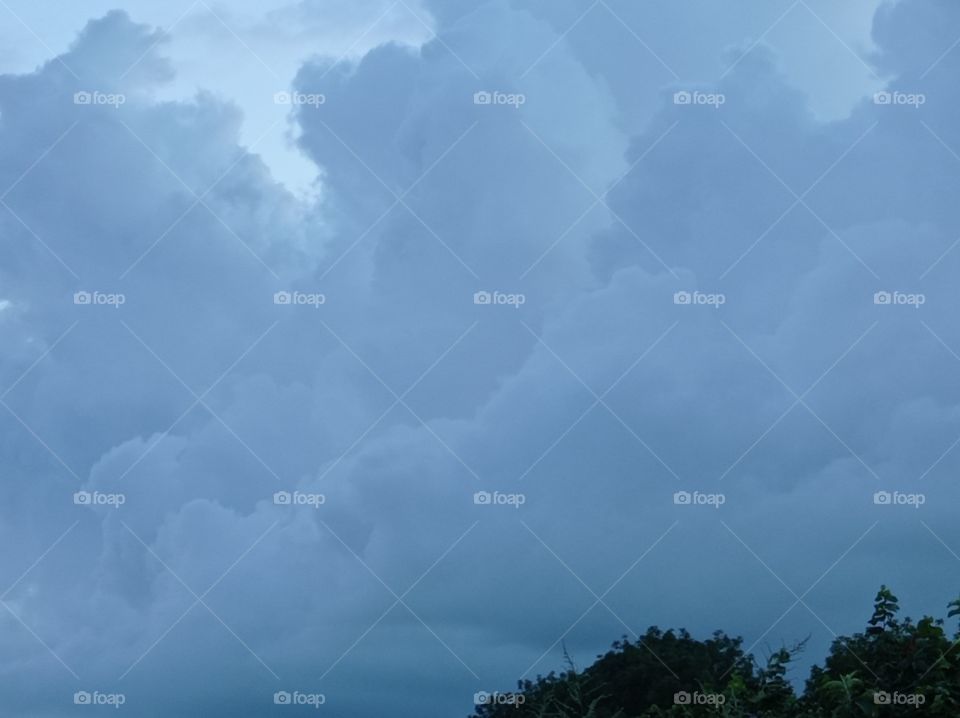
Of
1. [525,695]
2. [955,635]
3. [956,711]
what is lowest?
[956,711]

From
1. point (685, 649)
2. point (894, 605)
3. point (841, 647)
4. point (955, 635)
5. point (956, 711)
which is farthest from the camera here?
point (685, 649)

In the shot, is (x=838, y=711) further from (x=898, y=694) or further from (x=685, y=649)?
(x=685, y=649)

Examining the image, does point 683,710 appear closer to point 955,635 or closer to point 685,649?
point 955,635

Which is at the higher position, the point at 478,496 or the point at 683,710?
the point at 478,496

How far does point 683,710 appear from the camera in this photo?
18422mm

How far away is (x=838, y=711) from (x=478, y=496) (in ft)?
35.2

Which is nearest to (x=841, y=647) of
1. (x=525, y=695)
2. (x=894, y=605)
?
(x=894, y=605)

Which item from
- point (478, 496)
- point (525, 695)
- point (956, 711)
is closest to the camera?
point (956, 711)

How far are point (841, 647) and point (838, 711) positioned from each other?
5.42 metres

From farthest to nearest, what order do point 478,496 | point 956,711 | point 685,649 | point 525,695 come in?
point 685,649
point 525,695
point 478,496
point 956,711

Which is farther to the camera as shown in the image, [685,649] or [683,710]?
[685,649]

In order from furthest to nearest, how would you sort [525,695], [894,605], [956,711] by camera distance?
[525,695] → [894,605] → [956,711]

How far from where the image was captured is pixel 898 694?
56.7 feet

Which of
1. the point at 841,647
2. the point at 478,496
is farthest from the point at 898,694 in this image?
the point at 478,496
